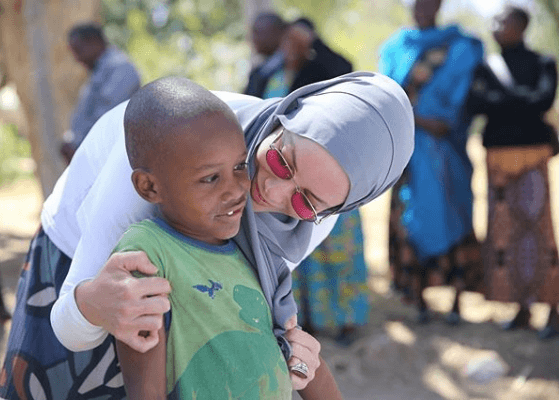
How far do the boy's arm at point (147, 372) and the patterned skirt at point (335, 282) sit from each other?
3372 millimetres

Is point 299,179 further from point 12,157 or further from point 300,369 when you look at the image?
point 12,157

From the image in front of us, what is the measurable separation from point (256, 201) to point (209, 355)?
0.39 metres

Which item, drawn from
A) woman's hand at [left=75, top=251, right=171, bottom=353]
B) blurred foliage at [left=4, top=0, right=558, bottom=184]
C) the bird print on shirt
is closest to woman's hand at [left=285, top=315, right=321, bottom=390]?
the bird print on shirt

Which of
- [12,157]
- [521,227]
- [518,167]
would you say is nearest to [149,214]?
[518,167]

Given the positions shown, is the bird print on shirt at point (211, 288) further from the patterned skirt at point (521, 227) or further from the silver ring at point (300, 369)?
the patterned skirt at point (521, 227)

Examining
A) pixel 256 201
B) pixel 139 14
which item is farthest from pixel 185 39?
pixel 256 201

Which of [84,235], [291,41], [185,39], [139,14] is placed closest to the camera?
[84,235]

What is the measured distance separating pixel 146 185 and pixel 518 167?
3.66 metres

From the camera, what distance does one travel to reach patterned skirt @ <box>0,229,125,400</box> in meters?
1.71

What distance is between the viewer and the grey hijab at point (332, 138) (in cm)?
155

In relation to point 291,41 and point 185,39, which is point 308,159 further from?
point 185,39

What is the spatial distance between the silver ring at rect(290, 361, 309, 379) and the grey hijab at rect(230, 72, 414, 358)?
0.09 feet

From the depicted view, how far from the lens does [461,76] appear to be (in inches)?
192

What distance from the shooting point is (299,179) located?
1604mm
